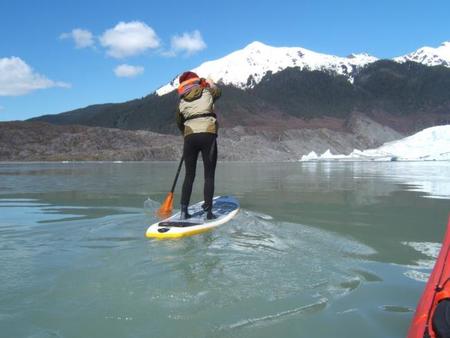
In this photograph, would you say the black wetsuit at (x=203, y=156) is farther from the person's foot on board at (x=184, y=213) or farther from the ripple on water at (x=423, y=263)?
the ripple on water at (x=423, y=263)

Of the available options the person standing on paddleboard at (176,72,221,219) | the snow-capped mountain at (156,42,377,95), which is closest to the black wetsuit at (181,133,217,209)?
the person standing on paddleboard at (176,72,221,219)

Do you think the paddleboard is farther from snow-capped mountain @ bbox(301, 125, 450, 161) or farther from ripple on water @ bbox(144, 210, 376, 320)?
snow-capped mountain @ bbox(301, 125, 450, 161)

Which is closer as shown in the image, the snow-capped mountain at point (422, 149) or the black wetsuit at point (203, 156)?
the black wetsuit at point (203, 156)

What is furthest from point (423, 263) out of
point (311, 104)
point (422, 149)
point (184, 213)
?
point (311, 104)

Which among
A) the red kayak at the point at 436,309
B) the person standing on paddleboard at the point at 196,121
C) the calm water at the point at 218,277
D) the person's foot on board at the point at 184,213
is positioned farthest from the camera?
the person standing on paddleboard at the point at 196,121

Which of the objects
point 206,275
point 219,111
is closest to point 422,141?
point 206,275

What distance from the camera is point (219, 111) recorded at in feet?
372

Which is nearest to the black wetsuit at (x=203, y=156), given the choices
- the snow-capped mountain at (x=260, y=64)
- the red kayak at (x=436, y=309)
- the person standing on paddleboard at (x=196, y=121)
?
the person standing on paddleboard at (x=196, y=121)

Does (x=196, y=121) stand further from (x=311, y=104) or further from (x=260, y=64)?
(x=260, y=64)

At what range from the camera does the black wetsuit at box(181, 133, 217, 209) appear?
237 inches

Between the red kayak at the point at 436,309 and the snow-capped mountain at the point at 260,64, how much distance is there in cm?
14805

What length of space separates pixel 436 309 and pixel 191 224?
12.4 ft

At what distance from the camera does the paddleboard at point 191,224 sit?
5.04 m

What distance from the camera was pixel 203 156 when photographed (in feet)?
20.2
